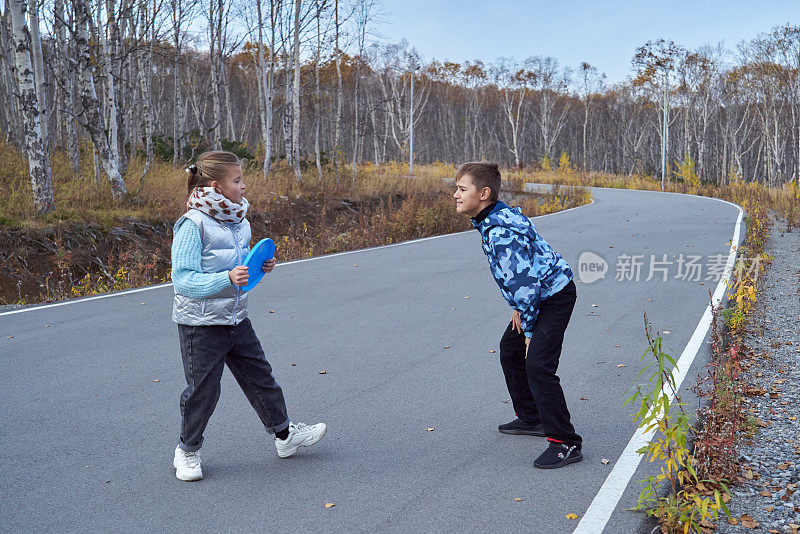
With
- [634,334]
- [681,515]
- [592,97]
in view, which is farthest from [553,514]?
[592,97]

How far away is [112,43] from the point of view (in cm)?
1791

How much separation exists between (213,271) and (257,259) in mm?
295

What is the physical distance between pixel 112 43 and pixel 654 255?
14.5m

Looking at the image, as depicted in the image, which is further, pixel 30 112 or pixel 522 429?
pixel 30 112

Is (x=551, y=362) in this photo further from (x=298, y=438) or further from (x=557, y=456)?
(x=298, y=438)

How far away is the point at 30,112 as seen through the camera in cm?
1323

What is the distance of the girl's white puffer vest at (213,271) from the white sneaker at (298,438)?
2.80 feet

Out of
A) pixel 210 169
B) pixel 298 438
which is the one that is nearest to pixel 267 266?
pixel 210 169

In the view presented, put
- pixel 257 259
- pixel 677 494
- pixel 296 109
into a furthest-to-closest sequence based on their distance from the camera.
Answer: pixel 296 109 < pixel 257 259 < pixel 677 494

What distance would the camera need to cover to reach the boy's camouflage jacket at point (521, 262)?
3736 mm

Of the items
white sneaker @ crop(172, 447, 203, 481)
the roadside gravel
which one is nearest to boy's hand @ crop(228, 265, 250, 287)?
white sneaker @ crop(172, 447, 203, 481)

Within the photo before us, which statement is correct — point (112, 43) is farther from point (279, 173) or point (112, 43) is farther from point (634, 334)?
point (634, 334)

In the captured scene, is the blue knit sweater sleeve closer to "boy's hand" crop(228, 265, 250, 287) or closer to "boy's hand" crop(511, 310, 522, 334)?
"boy's hand" crop(228, 265, 250, 287)

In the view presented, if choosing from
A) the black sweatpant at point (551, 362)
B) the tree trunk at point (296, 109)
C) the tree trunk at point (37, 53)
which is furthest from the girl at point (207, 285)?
the tree trunk at point (296, 109)
